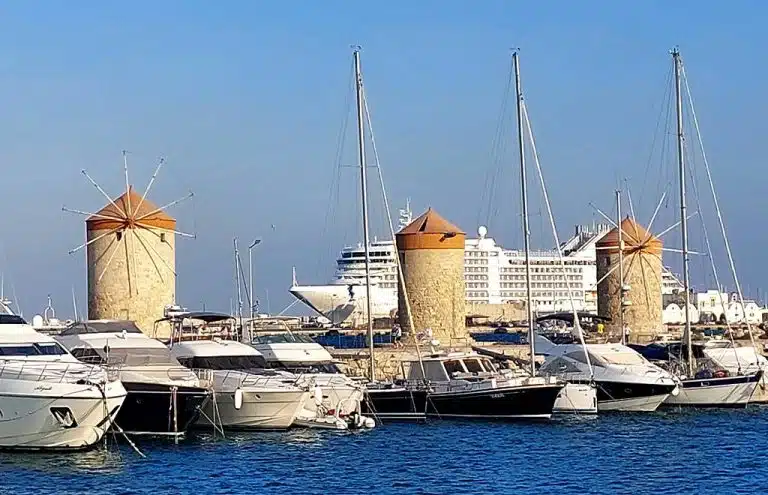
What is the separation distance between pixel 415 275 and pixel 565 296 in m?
60.7

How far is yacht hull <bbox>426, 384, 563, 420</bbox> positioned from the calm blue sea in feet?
1.39

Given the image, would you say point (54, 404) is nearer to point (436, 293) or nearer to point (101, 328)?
point (101, 328)

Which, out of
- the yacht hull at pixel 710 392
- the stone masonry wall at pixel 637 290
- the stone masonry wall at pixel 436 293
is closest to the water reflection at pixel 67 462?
the yacht hull at pixel 710 392

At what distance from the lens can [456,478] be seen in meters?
23.9

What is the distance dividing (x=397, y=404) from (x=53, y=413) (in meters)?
9.81

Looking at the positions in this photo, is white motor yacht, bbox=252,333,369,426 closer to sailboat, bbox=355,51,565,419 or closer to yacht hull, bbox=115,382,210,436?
sailboat, bbox=355,51,565,419

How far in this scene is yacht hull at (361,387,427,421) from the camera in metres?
32.1

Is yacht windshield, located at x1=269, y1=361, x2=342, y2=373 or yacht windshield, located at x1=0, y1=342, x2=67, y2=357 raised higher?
yacht windshield, located at x1=0, y1=342, x2=67, y2=357

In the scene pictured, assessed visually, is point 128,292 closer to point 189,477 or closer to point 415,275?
point 415,275

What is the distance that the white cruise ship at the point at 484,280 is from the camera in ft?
319

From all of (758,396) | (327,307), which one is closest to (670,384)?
(758,396)

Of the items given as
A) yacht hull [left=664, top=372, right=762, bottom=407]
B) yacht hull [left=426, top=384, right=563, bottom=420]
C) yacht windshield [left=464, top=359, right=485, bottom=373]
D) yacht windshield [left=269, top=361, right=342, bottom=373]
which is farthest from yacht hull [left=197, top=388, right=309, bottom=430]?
yacht hull [left=664, top=372, right=762, bottom=407]

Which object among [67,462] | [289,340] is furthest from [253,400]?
[289,340]

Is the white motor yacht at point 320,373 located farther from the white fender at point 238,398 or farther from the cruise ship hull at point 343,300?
the cruise ship hull at point 343,300
